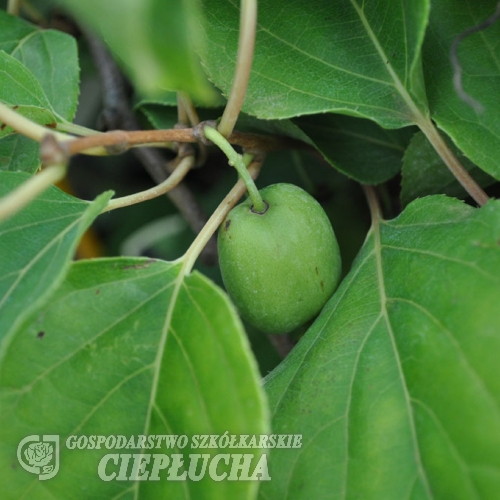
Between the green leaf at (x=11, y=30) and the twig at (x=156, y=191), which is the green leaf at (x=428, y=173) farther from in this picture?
the green leaf at (x=11, y=30)

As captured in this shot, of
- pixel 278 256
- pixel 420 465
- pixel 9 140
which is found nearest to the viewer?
pixel 420 465

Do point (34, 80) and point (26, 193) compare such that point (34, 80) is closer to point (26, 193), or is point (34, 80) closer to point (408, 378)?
point (26, 193)

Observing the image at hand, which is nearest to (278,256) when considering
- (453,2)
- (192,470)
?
(192,470)

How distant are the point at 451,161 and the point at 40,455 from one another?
19.5 inches

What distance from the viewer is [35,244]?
633 mm

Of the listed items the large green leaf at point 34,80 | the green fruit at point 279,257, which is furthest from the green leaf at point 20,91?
the green fruit at point 279,257

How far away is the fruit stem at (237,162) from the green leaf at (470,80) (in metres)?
0.20

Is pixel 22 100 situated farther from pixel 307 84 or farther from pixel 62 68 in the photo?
pixel 307 84

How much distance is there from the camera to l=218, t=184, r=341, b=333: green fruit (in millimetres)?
636

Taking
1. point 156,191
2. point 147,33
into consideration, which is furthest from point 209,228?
point 147,33

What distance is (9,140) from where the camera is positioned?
758 millimetres

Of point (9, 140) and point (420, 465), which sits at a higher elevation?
point (9, 140)

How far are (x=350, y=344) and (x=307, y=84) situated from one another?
0.28 metres

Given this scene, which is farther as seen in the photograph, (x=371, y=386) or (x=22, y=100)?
(x=22, y=100)
